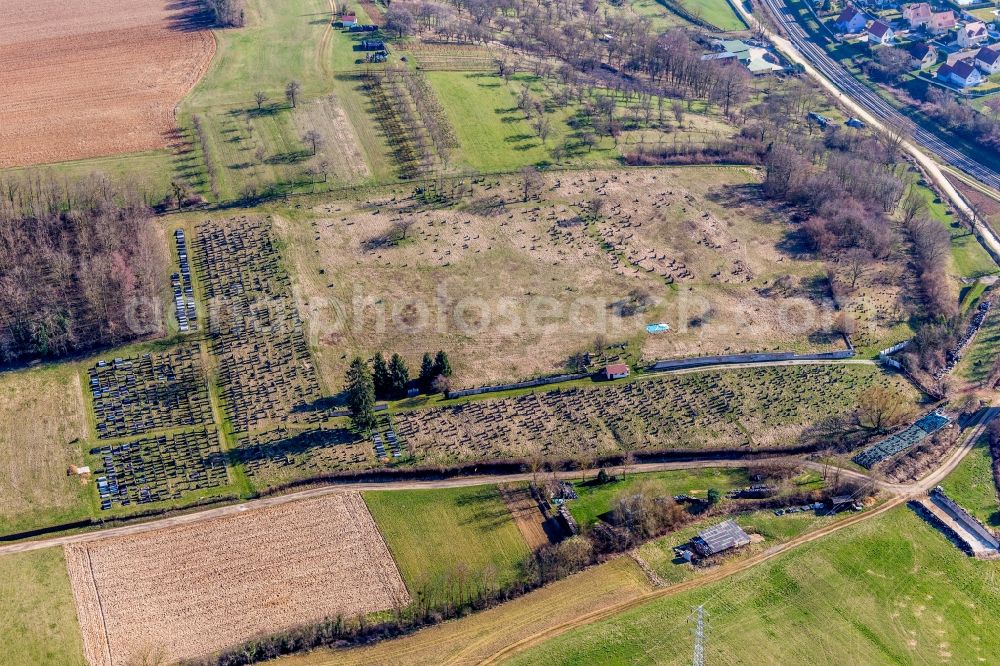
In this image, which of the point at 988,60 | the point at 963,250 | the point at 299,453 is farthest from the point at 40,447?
the point at 988,60

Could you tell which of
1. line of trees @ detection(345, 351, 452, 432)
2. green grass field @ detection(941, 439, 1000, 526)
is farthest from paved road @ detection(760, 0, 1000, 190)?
line of trees @ detection(345, 351, 452, 432)

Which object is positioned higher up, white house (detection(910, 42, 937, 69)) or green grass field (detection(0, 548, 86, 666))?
white house (detection(910, 42, 937, 69))

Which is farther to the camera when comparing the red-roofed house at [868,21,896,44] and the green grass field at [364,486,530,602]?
the red-roofed house at [868,21,896,44]

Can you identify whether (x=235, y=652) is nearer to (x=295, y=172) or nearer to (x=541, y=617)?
(x=541, y=617)

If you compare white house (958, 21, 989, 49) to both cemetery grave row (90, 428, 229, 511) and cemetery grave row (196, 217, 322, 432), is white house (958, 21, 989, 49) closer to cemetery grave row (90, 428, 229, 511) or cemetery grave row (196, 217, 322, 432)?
cemetery grave row (196, 217, 322, 432)

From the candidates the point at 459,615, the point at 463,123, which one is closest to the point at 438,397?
the point at 459,615

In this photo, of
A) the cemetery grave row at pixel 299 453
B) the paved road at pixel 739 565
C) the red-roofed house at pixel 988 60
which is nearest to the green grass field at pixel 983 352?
the paved road at pixel 739 565

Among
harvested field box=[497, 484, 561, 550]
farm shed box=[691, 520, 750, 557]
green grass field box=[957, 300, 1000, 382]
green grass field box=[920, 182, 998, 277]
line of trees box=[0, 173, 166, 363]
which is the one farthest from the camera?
green grass field box=[920, 182, 998, 277]

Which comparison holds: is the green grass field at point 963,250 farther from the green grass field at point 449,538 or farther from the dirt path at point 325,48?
the dirt path at point 325,48
